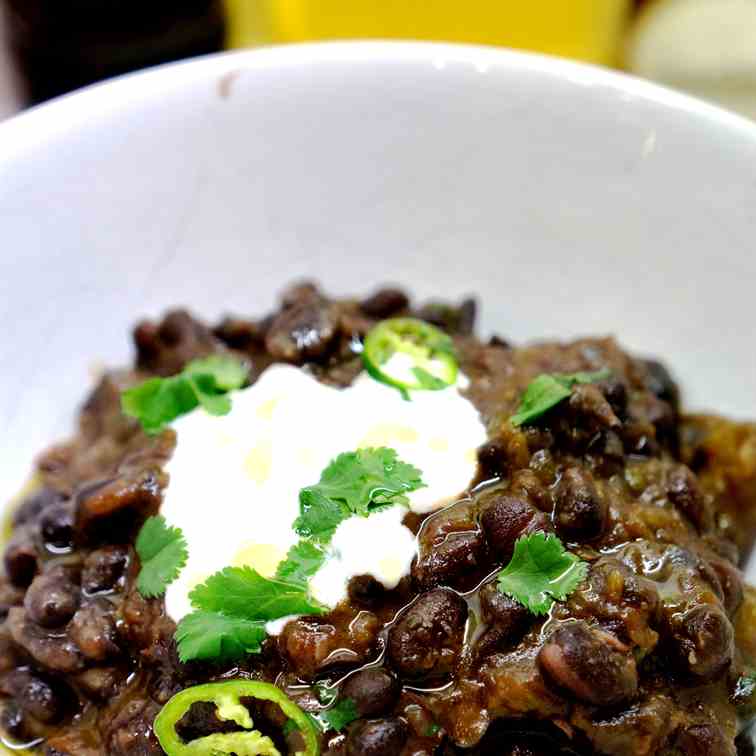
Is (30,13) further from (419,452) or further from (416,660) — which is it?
(416,660)

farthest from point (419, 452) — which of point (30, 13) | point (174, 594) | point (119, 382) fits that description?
point (30, 13)

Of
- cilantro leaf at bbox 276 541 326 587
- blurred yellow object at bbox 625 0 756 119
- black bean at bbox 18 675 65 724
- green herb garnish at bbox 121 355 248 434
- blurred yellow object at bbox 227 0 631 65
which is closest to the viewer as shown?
cilantro leaf at bbox 276 541 326 587

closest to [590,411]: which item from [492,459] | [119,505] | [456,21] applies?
[492,459]

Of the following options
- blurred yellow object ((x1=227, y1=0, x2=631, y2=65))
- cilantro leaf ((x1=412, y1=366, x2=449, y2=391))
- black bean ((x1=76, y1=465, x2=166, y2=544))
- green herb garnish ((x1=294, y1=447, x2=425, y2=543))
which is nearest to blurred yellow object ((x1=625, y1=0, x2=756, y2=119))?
blurred yellow object ((x1=227, y1=0, x2=631, y2=65))

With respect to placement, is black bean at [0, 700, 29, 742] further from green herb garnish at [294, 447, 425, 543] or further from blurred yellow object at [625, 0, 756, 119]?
blurred yellow object at [625, 0, 756, 119]

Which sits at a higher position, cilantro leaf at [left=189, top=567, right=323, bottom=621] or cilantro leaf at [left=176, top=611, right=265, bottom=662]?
cilantro leaf at [left=189, top=567, right=323, bottom=621]

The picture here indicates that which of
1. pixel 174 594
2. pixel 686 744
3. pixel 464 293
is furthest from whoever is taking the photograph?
pixel 464 293
